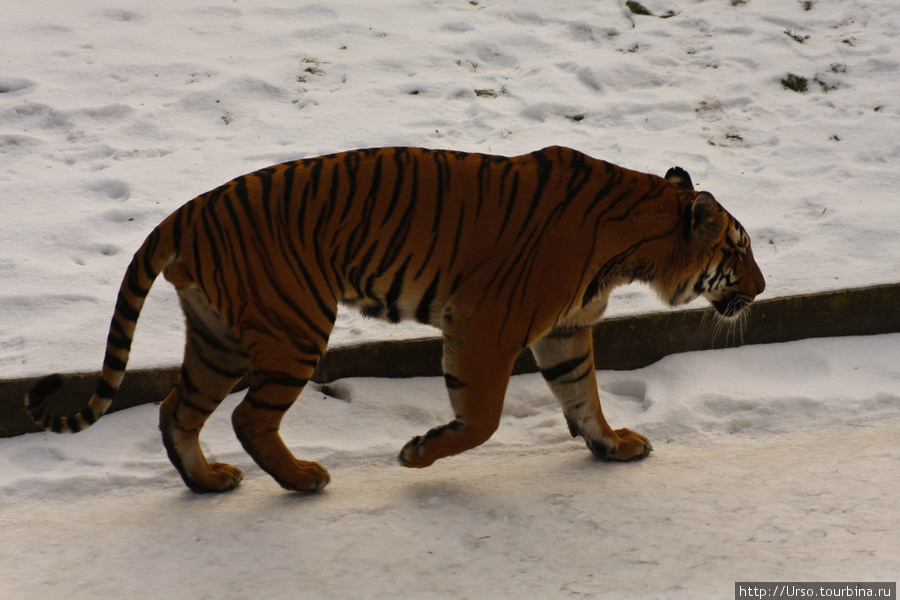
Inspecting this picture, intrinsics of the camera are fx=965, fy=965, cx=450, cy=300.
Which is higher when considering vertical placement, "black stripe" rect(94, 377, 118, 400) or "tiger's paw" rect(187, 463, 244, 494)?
"black stripe" rect(94, 377, 118, 400)

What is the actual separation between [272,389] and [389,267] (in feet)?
1.88

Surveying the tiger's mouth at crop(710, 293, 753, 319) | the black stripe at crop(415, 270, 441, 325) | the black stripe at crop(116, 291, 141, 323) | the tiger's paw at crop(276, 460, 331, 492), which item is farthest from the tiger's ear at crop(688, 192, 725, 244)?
the black stripe at crop(116, 291, 141, 323)

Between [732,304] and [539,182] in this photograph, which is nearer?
[539,182]

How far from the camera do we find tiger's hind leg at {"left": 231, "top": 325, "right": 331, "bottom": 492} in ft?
10.4

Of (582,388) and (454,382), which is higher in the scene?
(454,382)

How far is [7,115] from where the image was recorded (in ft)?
19.7

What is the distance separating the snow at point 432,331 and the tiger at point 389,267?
1.12 ft

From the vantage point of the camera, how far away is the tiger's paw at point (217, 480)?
3432 millimetres

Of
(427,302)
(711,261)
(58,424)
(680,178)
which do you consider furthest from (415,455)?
(680,178)

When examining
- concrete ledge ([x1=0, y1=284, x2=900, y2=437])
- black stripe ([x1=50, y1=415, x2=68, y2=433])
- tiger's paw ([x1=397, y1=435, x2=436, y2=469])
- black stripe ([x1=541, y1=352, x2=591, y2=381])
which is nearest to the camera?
black stripe ([x1=50, y1=415, x2=68, y2=433])

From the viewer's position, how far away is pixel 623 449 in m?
3.71

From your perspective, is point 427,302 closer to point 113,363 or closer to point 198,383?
point 198,383

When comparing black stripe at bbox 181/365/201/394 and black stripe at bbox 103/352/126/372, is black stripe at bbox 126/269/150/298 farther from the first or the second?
black stripe at bbox 181/365/201/394

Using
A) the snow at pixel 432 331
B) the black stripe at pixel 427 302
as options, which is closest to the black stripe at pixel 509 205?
the black stripe at pixel 427 302
